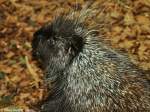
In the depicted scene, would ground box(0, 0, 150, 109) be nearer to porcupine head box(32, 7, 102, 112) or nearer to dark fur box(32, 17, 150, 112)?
porcupine head box(32, 7, 102, 112)

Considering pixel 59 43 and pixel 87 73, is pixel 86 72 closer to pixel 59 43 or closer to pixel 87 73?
pixel 87 73

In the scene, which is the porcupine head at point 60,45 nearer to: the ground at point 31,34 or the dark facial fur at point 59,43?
the dark facial fur at point 59,43

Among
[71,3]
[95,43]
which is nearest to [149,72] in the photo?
[95,43]


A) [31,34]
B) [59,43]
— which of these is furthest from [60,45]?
[31,34]

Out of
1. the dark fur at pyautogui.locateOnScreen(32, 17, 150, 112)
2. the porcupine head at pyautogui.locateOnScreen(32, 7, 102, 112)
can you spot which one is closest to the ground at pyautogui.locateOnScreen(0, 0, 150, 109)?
the porcupine head at pyautogui.locateOnScreen(32, 7, 102, 112)

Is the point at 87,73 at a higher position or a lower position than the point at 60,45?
lower

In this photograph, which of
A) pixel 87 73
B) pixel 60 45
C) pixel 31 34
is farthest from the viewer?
pixel 31 34

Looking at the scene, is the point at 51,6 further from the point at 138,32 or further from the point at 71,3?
the point at 138,32
